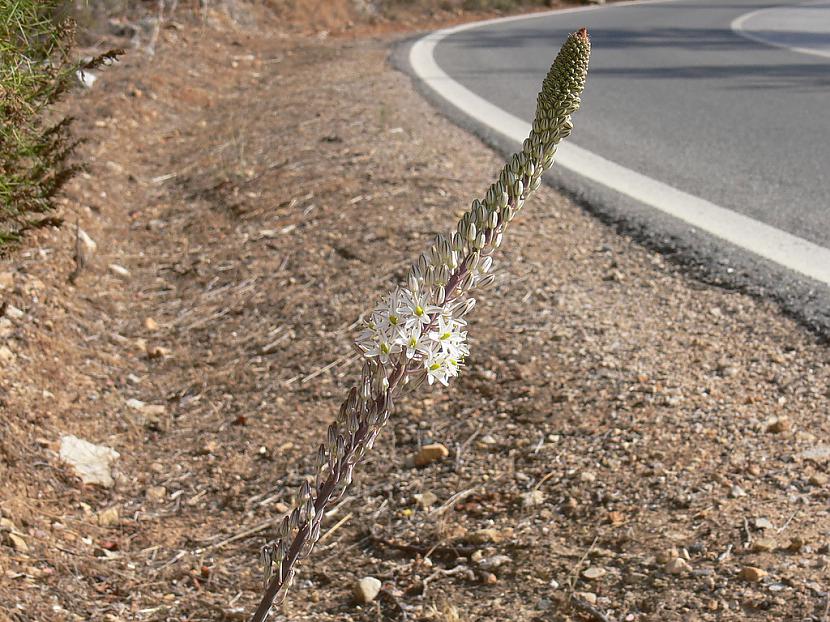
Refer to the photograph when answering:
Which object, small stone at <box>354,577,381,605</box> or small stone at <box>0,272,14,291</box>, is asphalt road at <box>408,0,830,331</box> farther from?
small stone at <box>0,272,14,291</box>

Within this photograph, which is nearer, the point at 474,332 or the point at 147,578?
the point at 147,578

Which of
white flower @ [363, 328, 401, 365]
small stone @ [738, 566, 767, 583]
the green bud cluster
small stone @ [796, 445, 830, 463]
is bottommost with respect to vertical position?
small stone @ [738, 566, 767, 583]

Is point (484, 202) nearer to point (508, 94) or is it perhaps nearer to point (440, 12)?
point (508, 94)

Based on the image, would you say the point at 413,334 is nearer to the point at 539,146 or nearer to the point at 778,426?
the point at 539,146

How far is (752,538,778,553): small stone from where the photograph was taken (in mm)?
2637

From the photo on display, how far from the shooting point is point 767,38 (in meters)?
14.9

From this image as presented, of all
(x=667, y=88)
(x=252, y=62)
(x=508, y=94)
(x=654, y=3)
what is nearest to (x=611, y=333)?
(x=508, y=94)

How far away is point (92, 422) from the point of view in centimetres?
375

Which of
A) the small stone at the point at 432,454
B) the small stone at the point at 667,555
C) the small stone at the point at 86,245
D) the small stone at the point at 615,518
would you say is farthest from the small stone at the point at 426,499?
the small stone at the point at 86,245

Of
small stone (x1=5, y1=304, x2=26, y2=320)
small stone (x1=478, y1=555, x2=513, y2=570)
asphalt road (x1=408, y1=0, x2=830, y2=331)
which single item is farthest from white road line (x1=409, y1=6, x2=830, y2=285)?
small stone (x1=5, y1=304, x2=26, y2=320)

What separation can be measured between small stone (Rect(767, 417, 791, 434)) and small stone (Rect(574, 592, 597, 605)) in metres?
0.92

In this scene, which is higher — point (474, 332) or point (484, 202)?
point (484, 202)

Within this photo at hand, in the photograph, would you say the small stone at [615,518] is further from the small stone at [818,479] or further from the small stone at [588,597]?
the small stone at [818,479]

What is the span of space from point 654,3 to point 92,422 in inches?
852
